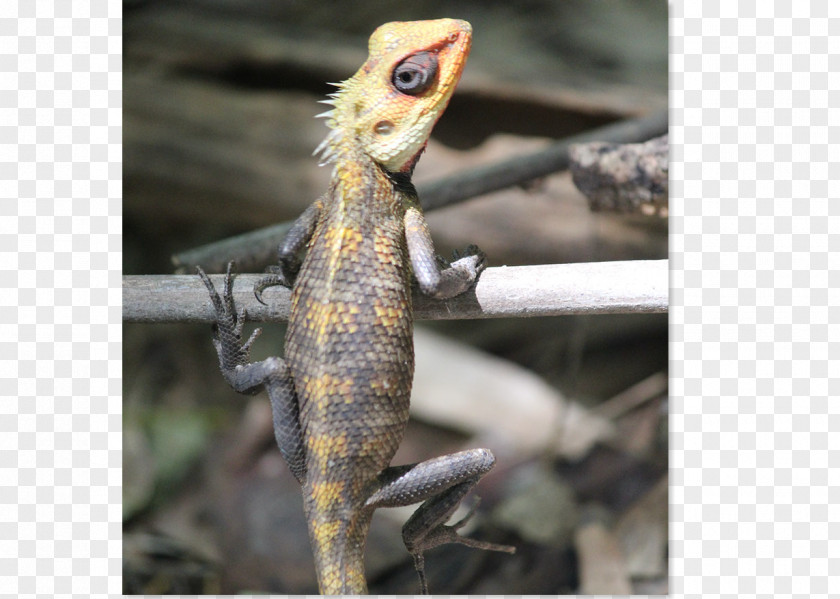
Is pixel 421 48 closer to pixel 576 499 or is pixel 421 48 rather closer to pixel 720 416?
pixel 720 416

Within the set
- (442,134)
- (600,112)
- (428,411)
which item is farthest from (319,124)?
(428,411)

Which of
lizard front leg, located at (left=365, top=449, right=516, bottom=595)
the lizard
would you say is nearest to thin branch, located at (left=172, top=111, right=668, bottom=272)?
the lizard

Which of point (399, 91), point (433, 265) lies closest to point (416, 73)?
point (399, 91)

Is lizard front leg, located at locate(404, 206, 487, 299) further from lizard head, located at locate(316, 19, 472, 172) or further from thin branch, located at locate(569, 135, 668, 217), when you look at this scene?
thin branch, located at locate(569, 135, 668, 217)

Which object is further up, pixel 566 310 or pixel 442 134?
pixel 442 134

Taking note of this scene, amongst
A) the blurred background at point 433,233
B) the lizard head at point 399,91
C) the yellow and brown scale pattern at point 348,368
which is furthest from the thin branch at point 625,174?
the yellow and brown scale pattern at point 348,368
